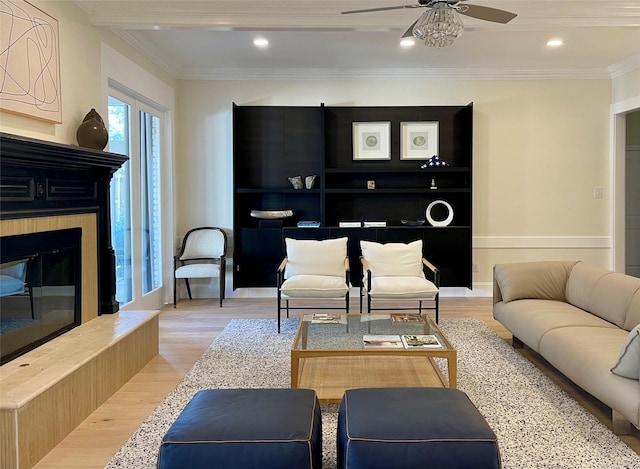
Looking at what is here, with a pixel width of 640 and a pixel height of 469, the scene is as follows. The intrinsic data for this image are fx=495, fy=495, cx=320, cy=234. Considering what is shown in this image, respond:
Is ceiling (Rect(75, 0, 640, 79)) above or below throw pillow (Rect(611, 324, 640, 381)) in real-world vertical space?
above

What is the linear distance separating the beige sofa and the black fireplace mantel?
10.0 ft

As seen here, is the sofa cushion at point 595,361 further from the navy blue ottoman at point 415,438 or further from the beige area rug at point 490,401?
the navy blue ottoman at point 415,438

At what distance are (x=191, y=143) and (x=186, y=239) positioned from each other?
116 cm

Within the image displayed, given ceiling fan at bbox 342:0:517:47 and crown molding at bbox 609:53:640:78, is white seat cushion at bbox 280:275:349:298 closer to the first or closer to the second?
ceiling fan at bbox 342:0:517:47

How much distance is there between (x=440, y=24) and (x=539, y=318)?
200cm

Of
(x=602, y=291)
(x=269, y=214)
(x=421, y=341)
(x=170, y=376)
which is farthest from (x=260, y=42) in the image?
(x=602, y=291)

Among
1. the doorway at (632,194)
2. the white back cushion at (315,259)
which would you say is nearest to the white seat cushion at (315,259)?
the white back cushion at (315,259)

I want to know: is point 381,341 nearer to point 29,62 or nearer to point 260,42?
point 29,62

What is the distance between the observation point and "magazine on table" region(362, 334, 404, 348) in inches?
114

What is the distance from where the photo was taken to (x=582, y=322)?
318cm

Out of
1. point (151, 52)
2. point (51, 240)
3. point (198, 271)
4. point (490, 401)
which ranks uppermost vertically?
point (151, 52)

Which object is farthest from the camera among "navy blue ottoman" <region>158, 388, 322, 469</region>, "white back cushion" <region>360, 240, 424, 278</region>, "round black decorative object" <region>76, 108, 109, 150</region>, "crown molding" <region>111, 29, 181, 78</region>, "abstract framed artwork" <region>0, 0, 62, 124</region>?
"white back cushion" <region>360, 240, 424, 278</region>

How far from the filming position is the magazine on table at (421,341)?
289 centimetres

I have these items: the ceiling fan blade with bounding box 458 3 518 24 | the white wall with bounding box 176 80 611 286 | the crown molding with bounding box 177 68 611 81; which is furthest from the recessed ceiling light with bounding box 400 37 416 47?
the ceiling fan blade with bounding box 458 3 518 24
